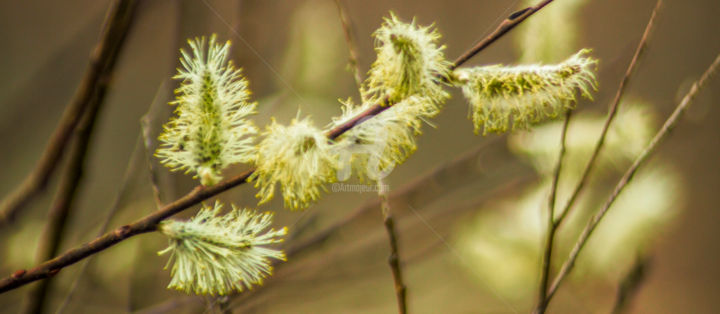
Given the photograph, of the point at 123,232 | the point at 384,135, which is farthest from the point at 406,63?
the point at 123,232

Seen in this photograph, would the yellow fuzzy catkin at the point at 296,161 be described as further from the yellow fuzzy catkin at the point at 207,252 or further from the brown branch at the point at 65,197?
the brown branch at the point at 65,197

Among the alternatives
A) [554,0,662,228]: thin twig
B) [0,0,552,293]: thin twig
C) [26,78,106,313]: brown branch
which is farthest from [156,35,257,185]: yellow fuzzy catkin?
[554,0,662,228]: thin twig

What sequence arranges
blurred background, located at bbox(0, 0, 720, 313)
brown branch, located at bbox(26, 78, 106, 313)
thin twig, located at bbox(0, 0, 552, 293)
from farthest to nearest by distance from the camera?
blurred background, located at bbox(0, 0, 720, 313) → brown branch, located at bbox(26, 78, 106, 313) → thin twig, located at bbox(0, 0, 552, 293)

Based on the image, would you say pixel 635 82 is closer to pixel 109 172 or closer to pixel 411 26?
pixel 411 26

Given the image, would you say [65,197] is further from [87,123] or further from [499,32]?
[499,32]

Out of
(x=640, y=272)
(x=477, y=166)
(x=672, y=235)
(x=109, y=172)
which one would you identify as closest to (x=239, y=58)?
(x=109, y=172)

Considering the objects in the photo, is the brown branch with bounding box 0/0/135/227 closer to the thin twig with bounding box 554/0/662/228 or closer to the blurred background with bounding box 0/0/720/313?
the blurred background with bounding box 0/0/720/313
